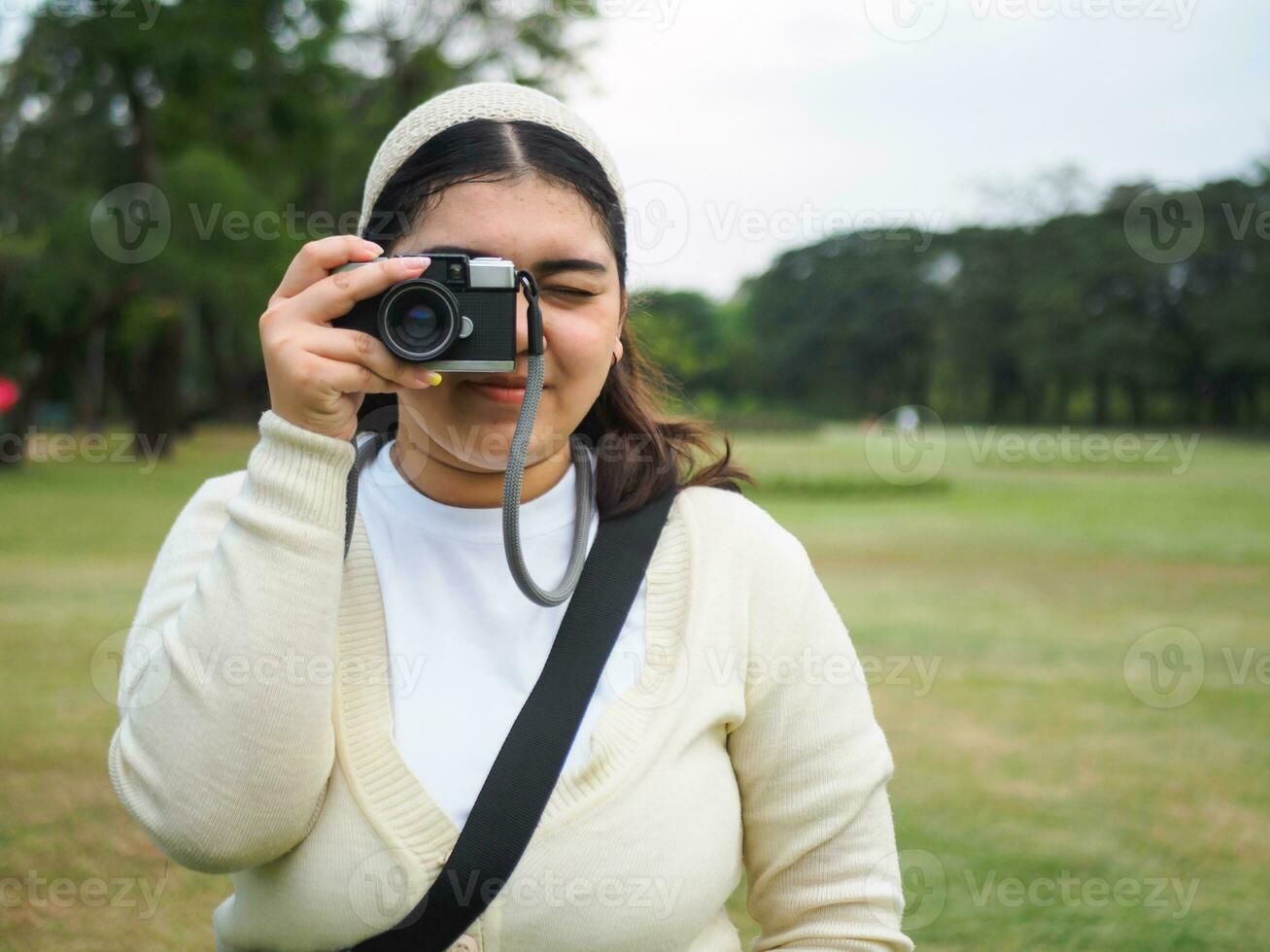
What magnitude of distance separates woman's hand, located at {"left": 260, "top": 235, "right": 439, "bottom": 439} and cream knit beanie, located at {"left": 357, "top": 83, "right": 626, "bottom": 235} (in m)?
0.25

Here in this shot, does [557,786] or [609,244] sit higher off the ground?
[609,244]

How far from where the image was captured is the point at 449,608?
1621mm

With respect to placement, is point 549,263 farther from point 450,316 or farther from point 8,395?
point 8,395

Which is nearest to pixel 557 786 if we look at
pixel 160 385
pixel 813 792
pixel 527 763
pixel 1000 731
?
pixel 527 763

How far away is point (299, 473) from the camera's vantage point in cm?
142

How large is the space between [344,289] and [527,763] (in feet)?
2.04

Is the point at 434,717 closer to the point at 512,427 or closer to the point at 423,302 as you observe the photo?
the point at 512,427

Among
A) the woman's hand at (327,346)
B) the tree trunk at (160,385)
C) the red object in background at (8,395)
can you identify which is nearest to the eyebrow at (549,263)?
the woman's hand at (327,346)

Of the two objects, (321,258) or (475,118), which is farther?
(475,118)

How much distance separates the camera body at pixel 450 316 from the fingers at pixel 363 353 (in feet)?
0.03

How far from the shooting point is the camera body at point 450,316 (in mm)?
1470

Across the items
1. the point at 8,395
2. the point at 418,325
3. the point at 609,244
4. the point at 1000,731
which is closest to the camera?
the point at 418,325

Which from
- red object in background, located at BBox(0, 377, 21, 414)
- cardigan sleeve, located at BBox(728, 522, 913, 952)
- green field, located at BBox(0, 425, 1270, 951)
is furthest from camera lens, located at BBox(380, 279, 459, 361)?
red object in background, located at BBox(0, 377, 21, 414)

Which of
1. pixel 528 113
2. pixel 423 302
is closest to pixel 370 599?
pixel 423 302
